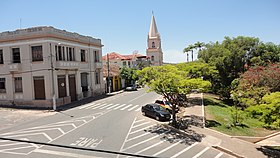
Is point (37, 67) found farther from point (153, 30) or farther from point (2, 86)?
point (153, 30)

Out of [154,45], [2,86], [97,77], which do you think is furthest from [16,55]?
[154,45]

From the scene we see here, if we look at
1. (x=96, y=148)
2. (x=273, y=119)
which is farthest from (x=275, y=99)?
(x=96, y=148)

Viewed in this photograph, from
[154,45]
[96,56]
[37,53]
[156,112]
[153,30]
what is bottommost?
[156,112]

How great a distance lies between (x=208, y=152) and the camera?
13.3m

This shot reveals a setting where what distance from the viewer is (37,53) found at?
92.0 feet

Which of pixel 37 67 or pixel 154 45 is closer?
pixel 37 67

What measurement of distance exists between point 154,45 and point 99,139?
243 ft

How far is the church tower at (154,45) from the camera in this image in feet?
276

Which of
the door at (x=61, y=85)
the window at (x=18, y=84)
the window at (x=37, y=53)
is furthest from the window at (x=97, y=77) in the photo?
the window at (x=18, y=84)

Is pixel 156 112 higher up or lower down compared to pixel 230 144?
higher up

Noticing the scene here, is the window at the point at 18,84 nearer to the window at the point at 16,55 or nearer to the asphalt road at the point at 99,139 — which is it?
the window at the point at 16,55

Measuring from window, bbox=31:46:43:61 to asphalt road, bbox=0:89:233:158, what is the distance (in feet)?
31.6

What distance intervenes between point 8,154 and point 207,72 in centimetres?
2319

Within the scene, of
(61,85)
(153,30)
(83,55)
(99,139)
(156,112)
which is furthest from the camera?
(153,30)
